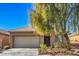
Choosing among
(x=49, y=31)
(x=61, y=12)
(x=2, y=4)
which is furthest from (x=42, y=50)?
(x=2, y=4)

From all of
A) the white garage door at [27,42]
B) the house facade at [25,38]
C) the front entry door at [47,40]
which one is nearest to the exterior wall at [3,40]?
the house facade at [25,38]

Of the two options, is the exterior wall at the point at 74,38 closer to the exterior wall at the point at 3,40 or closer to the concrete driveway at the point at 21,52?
the concrete driveway at the point at 21,52

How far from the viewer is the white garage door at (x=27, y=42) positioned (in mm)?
14625

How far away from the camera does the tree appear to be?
46.4 ft

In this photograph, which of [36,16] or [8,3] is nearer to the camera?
[8,3]

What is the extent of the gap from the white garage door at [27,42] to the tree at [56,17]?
26.2 inches

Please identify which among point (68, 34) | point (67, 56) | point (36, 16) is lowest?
point (67, 56)

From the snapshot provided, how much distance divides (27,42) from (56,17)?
2051 millimetres

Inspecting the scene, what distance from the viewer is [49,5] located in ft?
46.3

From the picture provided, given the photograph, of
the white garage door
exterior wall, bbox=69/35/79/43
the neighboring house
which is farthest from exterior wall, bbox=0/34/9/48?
exterior wall, bbox=69/35/79/43

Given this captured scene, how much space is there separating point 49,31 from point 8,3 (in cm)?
252

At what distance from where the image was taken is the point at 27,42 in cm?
1486

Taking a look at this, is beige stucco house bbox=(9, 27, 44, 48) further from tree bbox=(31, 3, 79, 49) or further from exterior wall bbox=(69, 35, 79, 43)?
exterior wall bbox=(69, 35, 79, 43)

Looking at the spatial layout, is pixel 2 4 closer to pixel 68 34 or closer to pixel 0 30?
pixel 0 30
